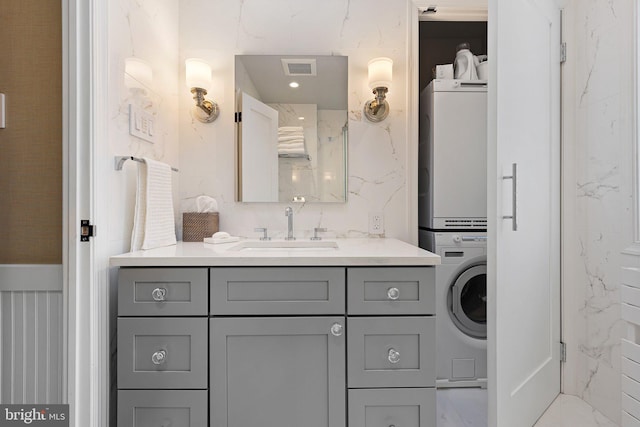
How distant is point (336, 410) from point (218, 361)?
478mm

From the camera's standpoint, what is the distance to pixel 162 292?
4.32 ft

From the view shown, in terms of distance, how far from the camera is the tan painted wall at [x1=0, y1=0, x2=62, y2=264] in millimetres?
1205

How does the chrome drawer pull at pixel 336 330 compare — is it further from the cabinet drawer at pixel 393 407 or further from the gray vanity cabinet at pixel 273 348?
the cabinet drawer at pixel 393 407

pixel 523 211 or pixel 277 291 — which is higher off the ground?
pixel 523 211

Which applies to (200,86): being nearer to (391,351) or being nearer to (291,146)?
(291,146)

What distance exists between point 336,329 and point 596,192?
1509mm

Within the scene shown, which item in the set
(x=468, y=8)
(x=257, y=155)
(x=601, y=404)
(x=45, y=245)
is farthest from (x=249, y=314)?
(x=468, y=8)

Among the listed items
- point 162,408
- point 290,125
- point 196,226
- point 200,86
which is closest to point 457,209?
point 290,125

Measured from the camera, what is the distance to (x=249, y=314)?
52.1 inches

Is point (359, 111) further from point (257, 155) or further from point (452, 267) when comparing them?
point (452, 267)

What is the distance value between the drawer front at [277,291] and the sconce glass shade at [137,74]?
923mm

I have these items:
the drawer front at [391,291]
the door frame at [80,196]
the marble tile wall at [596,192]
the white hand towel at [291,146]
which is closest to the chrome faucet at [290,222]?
the white hand towel at [291,146]

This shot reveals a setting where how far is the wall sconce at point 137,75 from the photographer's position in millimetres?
1513

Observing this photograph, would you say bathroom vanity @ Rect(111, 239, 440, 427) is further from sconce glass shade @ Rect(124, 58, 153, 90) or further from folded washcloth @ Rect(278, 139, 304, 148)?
folded washcloth @ Rect(278, 139, 304, 148)
